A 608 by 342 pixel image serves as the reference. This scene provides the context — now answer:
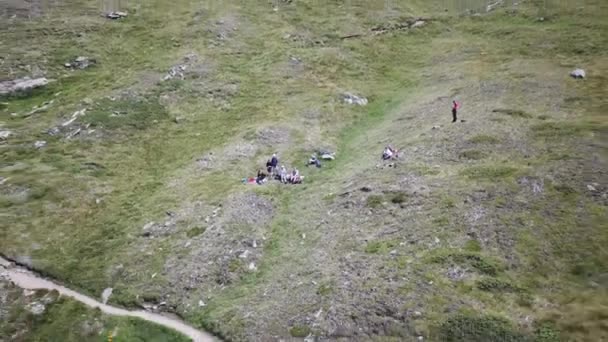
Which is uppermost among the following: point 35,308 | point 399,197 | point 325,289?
point 399,197

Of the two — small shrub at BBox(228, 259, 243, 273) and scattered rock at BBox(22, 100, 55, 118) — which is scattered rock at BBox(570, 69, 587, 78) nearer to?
small shrub at BBox(228, 259, 243, 273)

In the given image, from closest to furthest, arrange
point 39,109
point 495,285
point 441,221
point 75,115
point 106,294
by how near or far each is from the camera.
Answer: point 495,285 < point 441,221 < point 106,294 < point 75,115 < point 39,109

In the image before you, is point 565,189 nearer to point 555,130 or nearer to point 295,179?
point 555,130

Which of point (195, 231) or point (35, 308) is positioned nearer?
point (35, 308)

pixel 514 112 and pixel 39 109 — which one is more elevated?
pixel 514 112

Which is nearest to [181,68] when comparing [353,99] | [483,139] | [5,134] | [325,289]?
[5,134]

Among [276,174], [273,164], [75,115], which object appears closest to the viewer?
[276,174]
